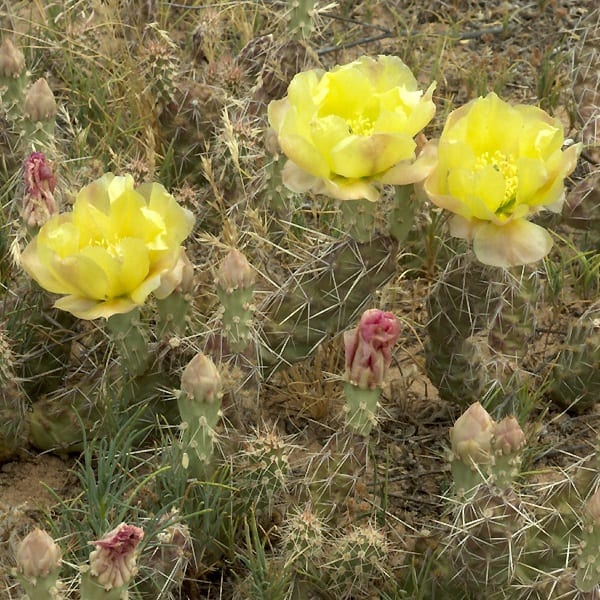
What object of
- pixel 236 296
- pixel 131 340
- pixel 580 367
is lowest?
pixel 580 367

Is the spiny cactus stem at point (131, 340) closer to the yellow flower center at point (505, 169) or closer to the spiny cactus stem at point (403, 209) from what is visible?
the spiny cactus stem at point (403, 209)

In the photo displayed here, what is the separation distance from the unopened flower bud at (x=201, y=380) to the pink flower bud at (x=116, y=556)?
291 mm

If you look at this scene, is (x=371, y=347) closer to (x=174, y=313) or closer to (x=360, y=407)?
(x=360, y=407)

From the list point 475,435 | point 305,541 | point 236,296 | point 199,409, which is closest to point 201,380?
point 199,409

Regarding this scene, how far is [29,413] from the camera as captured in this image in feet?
6.50

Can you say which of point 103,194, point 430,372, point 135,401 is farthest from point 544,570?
point 103,194

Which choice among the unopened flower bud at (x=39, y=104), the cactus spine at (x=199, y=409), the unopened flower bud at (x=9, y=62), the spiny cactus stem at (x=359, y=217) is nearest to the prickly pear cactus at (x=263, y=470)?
the cactus spine at (x=199, y=409)

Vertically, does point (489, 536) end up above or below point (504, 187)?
below

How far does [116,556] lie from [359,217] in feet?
2.05

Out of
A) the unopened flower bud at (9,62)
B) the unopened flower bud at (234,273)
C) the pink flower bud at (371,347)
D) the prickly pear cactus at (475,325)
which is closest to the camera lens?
the pink flower bud at (371,347)

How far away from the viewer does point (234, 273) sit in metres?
1.69

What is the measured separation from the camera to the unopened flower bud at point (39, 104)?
2076mm

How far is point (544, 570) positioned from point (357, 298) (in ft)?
1.62

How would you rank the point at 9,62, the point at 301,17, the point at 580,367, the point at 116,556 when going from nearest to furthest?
the point at 116,556
the point at 580,367
the point at 9,62
the point at 301,17
